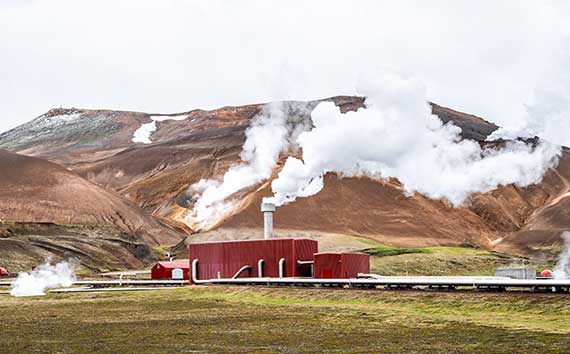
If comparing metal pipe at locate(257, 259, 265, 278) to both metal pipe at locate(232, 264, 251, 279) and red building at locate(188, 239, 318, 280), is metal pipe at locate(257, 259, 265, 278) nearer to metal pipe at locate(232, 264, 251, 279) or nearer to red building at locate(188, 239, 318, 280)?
red building at locate(188, 239, 318, 280)

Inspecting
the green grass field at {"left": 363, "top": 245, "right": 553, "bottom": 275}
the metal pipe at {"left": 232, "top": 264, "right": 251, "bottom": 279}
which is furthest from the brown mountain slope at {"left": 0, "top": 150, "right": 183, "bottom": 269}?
the metal pipe at {"left": 232, "top": 264, "right": 251, "bottom": 279}

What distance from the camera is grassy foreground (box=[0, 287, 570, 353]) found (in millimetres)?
24453

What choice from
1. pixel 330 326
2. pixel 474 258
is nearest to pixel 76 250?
pixel 474 258

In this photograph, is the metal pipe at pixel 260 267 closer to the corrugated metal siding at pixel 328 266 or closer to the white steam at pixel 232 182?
the corrugated metal siding at pixel 328 266

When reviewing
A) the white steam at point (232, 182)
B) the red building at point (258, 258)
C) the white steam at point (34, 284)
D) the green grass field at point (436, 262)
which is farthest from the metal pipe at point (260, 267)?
the white steam at point (232, 182)

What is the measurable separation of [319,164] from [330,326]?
6891 centimetres

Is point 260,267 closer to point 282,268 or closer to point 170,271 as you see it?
point 282,268

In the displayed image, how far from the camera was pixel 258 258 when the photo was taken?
213 ft

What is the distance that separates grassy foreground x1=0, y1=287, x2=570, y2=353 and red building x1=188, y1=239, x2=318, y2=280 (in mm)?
14039

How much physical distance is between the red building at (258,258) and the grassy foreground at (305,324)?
46.1ft

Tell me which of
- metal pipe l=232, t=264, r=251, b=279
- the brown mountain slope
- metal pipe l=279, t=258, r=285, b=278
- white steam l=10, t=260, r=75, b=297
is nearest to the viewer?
metal pipe l=279, t=258, r=285, b=278

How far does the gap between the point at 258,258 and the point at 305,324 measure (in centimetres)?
3353

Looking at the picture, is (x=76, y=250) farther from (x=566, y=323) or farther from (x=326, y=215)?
(x=566, y=323)

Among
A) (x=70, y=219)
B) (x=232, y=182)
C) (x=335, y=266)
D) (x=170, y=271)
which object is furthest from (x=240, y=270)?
(x=232, y=182)
